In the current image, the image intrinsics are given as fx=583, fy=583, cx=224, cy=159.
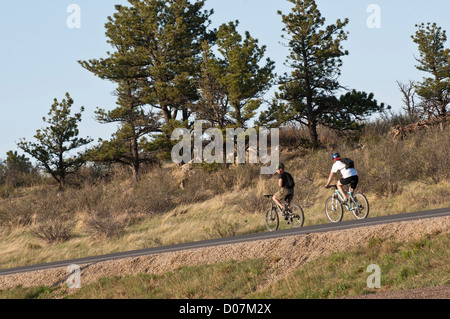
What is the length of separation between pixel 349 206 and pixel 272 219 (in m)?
2.64

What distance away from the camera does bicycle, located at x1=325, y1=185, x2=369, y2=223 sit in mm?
16797

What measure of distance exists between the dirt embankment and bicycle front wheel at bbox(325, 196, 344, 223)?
2.91m

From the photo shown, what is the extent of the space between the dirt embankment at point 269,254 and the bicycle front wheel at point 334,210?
115 inches

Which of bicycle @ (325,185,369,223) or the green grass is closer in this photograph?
the green grass

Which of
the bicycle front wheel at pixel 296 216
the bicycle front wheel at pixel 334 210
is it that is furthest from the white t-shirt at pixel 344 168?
the bicycle front wheel at pixel 296 216

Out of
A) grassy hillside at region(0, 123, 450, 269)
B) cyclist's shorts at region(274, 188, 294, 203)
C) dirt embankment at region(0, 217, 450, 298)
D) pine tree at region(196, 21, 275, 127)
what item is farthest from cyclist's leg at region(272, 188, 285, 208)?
pine tree at region(196, 21, 275, 127)

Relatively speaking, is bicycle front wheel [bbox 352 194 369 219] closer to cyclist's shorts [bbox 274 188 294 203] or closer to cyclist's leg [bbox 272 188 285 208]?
Result: cyclist's shorts [bbox 274 188 294 203]

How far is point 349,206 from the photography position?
16.9 meters

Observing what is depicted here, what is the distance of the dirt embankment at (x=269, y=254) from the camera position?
1345 cm

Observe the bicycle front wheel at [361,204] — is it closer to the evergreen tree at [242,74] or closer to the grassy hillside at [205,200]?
the grassy hillside at [205,200]

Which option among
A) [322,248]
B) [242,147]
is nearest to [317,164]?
[242,147]

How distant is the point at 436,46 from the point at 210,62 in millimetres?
14479

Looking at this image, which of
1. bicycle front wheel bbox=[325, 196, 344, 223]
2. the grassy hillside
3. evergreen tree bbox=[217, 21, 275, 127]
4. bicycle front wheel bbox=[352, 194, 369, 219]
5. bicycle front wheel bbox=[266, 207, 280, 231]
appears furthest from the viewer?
evergreen tree bbox=[217, 21, 275, 127]

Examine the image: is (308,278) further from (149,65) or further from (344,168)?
(149,65)
